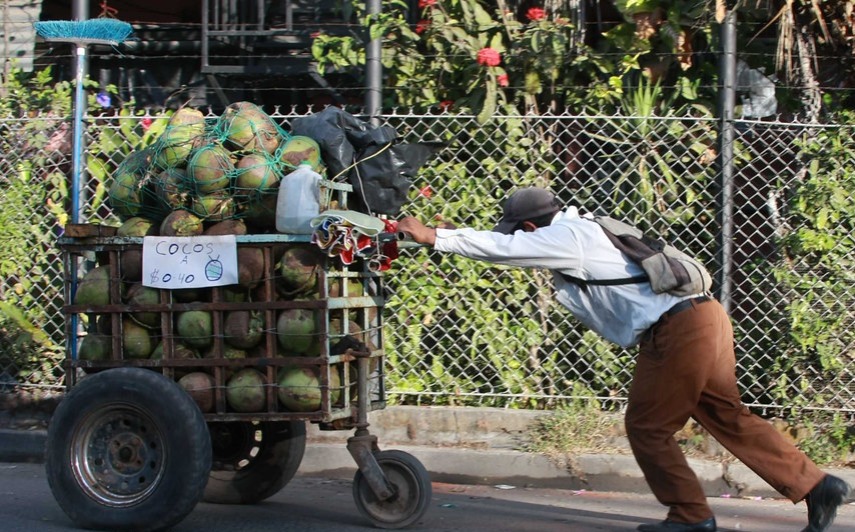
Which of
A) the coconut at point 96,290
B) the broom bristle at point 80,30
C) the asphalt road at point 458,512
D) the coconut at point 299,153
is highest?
the broom bristle at point 80,30

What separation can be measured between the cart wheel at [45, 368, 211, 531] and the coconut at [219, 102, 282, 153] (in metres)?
1.17

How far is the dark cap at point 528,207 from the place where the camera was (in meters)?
4.86

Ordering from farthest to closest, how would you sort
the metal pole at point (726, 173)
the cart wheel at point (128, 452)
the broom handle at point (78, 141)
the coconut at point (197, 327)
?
the broom handle at point (78, 141) < the metal pole at point (726, 173) < the coconut at point (197, 327) < the cart wheel at point (128, 452)

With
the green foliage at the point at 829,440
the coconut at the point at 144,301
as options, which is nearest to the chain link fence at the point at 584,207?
the green foliage at the point at 829,440

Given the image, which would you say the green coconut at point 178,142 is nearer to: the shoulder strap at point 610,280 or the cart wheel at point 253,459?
the cart wheel at point 253,459

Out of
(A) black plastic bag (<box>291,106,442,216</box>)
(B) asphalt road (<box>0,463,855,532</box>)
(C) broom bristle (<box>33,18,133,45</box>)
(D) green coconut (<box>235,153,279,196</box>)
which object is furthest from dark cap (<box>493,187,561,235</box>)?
(C) broom bristle (<box>33,18,133,45</box>)

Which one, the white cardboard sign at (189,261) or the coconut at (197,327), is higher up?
the white cardboard sign at (189,261)

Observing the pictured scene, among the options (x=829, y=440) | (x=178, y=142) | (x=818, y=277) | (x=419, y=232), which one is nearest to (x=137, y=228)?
(x=178, y=142)

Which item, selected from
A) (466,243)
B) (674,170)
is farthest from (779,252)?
(466,243)

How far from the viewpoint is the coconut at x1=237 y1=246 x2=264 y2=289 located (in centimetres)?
479

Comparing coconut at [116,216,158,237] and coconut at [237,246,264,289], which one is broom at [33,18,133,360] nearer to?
coconut at [116,216,158,237]

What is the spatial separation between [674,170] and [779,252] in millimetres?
833

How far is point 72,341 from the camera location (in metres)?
5.22

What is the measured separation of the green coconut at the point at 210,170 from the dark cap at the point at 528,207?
131cm
